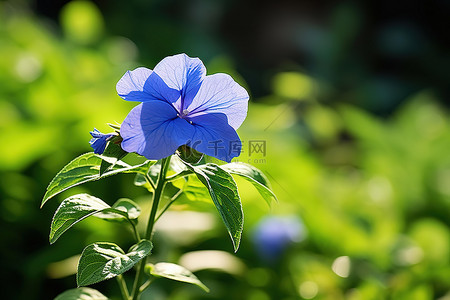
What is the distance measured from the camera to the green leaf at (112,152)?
1.40ft

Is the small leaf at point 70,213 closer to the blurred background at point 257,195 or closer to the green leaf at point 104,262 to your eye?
the green leaf at point 104,262

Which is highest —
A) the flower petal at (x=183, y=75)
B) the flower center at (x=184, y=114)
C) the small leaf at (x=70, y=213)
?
the flower petal at (x=183, y=75)

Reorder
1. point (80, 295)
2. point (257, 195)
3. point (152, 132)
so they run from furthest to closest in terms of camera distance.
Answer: point (257, 195)
point (80, 295)
point (152, 132)

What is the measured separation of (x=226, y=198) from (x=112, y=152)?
0.32 ft

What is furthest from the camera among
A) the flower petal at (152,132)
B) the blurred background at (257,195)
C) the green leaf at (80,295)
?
the blurred background at (257,195)

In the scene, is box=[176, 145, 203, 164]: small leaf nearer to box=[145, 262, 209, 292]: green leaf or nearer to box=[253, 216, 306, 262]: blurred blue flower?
box=[145, 262, 209, 292]: green leaf

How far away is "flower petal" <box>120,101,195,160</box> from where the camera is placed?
0.41 meters

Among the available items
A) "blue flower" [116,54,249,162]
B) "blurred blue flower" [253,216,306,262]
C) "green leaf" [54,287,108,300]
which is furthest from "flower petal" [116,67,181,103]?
"blurred blue flower" [253,216,306,262]

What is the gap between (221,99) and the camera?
0.46 metres

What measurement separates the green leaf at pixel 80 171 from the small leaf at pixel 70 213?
0.6 inches

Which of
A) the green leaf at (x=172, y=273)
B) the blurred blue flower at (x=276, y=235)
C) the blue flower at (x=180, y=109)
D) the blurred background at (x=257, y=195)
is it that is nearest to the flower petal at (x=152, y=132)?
the blue flower at (x=180, y=109)

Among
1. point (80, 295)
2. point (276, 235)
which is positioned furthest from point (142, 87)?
point (276, 235)

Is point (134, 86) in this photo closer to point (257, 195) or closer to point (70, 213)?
point (70, 213)

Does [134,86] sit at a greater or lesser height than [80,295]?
greater
